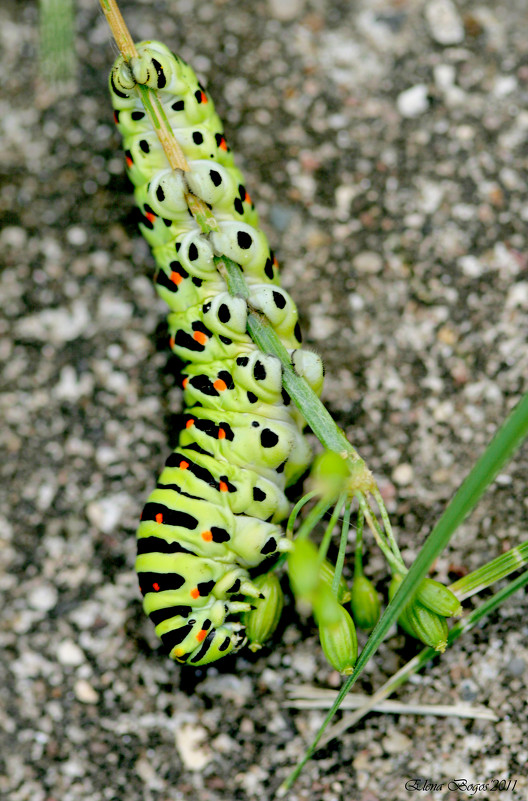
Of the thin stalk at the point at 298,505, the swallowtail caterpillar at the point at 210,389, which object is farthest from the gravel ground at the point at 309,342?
the thin stalk at the point at 298,505

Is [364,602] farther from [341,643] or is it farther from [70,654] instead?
[70,654]

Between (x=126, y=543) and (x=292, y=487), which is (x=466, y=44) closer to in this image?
(x=292, y=487)

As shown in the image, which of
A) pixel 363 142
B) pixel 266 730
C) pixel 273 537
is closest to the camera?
pixel 273 537

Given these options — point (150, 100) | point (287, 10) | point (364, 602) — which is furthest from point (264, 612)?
point (287, 10)

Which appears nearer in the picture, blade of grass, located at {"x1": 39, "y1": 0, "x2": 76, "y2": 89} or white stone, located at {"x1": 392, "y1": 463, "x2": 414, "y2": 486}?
blade of grass, located at {"x1": 39, "y1": 0, "x2": 76, "y2": 89}

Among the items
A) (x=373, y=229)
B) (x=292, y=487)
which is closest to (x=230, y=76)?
(x=373, y=229)

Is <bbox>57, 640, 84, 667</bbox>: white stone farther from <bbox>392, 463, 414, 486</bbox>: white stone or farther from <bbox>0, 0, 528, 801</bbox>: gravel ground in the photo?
<bbox>392, 463, 414, 486</bbox>: white stone

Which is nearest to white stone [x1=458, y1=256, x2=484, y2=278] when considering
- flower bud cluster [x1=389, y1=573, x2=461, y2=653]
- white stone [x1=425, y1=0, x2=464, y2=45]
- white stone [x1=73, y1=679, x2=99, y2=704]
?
white stone [x1=425, y1=0, x2=464, y2=45]
